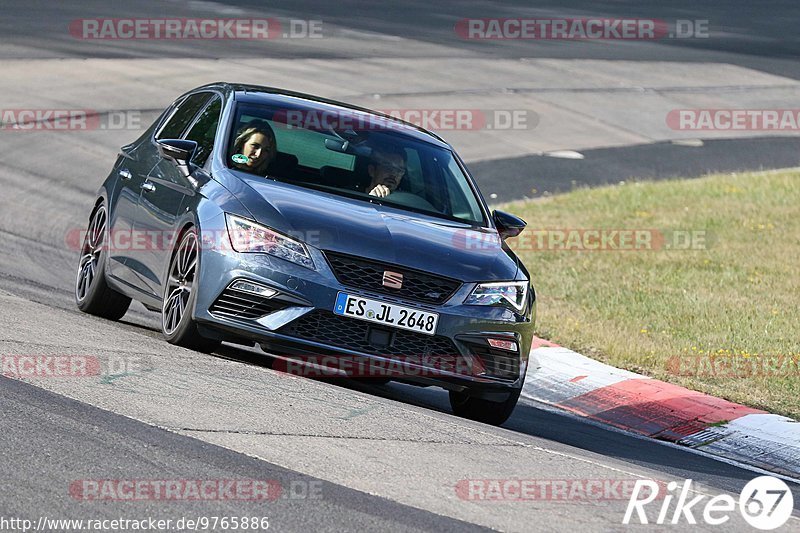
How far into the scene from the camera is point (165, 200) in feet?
30.3

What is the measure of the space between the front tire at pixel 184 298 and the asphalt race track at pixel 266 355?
148 mm

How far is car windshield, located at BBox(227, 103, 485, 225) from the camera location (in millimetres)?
9062

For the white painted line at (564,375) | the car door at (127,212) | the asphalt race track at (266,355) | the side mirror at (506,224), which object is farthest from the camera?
the white painted line at (564,375)

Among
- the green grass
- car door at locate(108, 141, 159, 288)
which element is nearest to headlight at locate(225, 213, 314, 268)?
car door at locate(108, 141, 159, 288)

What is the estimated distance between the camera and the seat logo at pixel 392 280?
8.03 meters

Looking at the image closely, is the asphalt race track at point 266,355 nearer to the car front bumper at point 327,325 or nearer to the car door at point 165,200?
the car front bumper at point 327,325

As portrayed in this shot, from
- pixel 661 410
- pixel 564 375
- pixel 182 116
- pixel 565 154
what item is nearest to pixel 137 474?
pixel 182 116

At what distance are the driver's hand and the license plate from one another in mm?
1247

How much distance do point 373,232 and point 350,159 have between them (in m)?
1.16

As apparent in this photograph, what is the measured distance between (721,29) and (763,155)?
13.3 meters

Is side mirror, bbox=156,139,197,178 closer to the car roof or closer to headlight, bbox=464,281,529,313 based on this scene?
the car roof

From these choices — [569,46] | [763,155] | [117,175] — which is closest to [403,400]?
[117,175]

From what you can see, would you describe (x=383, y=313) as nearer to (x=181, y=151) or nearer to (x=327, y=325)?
(x=327, y=325)

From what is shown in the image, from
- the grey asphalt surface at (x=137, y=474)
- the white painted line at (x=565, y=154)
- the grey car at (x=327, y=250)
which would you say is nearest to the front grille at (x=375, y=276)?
the grey car at (x=327, y=250)
